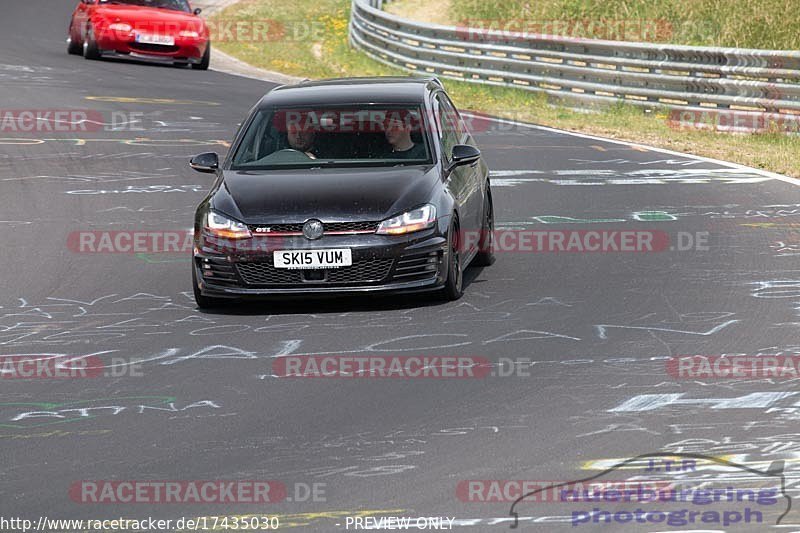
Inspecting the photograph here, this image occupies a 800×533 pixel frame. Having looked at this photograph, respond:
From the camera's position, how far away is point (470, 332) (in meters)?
9.85

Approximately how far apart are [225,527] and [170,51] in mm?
24678

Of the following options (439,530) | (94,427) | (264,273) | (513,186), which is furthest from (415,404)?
(513,186)

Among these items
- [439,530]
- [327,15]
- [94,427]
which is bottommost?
[327,15]

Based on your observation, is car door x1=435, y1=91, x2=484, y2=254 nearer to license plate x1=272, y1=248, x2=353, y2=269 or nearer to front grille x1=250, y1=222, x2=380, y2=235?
front grille x1=250, y1=222, x2=380, y2=235

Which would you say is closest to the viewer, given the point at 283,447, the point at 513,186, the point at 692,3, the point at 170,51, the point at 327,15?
the point at 283,447

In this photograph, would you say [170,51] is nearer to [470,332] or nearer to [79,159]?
[79,159]

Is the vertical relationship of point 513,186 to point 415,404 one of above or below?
below

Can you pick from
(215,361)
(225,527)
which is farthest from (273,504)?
(215,361)

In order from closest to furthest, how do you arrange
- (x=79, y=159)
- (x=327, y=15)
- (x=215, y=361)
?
(x=215, y=361)
(x=79, y=159)
(x=327, y=15)

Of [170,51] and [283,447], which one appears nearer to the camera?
[283,447]

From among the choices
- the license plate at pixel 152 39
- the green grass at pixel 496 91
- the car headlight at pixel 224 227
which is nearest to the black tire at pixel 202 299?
the car headlight at pixel 224 227

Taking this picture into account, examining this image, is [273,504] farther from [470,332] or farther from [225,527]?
[470,332]
